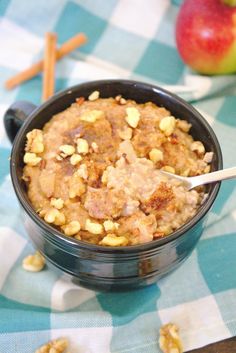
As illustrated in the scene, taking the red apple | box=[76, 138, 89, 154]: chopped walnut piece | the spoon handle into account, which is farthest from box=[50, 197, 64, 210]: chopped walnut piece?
the red apple

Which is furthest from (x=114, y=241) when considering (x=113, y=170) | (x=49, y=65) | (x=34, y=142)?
(x=49, y=65)

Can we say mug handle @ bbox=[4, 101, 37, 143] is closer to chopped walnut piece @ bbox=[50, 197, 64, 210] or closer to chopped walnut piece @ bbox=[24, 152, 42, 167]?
chopped walnut piece @ bbox=[24, 152, 42, 167]

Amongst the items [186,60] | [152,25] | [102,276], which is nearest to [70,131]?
[102,276]

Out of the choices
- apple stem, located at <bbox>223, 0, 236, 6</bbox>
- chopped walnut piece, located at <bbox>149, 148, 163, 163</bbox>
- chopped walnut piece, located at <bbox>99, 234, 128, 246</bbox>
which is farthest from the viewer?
apple stem, located at <bbox>223, 0, 236, 6</bbox>

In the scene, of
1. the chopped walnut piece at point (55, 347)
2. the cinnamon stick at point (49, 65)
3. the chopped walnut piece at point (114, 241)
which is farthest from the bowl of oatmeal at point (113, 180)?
the cinnamon stick at point (49, 65)

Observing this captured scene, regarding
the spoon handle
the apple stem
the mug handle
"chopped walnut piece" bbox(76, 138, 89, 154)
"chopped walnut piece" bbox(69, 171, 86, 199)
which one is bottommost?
the mug handle

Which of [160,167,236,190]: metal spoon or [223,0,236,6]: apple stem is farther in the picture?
[223,0,236,6]: apple stem

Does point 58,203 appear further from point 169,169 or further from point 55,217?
point 169,169
